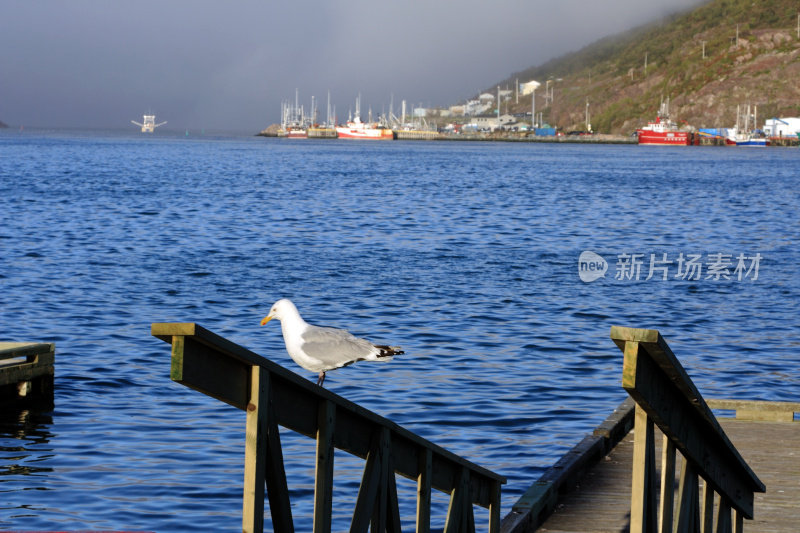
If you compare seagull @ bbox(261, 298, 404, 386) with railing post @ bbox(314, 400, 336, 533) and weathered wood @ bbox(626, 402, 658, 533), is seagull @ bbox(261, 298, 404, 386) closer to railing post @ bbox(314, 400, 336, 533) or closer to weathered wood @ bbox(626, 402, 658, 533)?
weathered wood @ bbox(626, 402, 658, 533)

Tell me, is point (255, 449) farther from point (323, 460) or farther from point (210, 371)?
point (323, 460)

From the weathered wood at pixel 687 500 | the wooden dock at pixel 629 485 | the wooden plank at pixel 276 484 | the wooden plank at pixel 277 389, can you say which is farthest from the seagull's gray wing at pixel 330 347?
the wooden plank at pixel 276 484

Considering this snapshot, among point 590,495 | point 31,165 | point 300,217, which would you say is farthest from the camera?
point 31,165

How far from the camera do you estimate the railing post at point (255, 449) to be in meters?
3.41

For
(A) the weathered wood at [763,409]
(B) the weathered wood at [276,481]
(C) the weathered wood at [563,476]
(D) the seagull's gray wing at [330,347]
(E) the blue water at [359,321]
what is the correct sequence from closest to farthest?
(B) the weathered wood at [276,481] → (C) the weathered wood at [563,476] → (D) the seagull's gray wing at [330,347] → (E) the blue water at [359,321] → (A) the weathered wood at [763,409]

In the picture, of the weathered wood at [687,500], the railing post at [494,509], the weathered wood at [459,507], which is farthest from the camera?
the railing post at [494,509]

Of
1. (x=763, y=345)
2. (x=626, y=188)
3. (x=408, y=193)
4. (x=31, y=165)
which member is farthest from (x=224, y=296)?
(x=31, y=165)

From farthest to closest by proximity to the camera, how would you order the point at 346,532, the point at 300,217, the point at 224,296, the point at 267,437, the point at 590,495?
the point at 300,217, the point at 224,296, the point at 346,532, the point at 590,495, the point at 267,437

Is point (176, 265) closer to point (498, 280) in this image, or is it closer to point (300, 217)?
point (498, 280)

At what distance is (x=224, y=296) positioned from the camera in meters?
23.5

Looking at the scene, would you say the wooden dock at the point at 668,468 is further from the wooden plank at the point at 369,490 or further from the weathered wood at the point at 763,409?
the wooden plank at the point at 369,490

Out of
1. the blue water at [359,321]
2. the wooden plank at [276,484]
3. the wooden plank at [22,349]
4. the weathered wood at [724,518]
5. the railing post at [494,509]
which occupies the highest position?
the wooden plank at [276,484]

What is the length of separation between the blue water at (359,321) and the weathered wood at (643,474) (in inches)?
231

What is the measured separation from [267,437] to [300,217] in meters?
44.0
